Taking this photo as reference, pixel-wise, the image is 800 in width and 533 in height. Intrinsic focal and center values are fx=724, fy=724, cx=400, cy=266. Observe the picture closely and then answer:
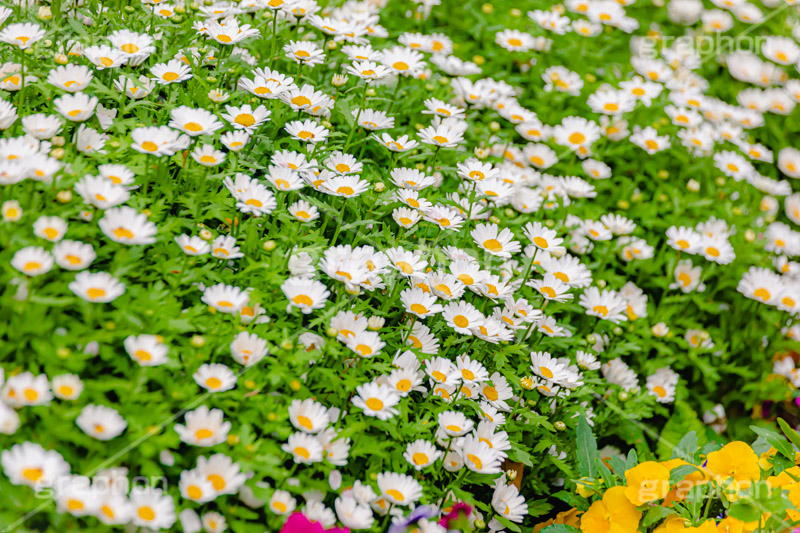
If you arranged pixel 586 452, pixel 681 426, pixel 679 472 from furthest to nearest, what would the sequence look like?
pixel 681 426
pixel 586 452
pixel 679 472

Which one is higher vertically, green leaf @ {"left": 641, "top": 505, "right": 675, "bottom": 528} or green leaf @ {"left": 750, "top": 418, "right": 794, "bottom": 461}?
green leaf @ {"left": 750, "top": 418, "right": 794, "bottom": 461}

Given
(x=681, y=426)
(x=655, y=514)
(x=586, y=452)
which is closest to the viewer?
(x=655, y=514)

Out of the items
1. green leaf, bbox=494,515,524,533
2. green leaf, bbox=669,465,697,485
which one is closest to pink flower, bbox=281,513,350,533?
green leaf, bbox=494,515,524,533

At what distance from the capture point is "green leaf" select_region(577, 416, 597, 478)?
2.26 meters

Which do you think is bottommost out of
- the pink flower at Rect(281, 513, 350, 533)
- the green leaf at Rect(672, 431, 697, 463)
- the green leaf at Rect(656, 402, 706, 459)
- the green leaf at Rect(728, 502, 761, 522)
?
the green leaf at Rect(656, 402, 706, 459)

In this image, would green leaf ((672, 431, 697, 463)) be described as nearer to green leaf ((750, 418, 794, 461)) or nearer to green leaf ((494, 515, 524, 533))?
green leaf ((750, 418, 794, 461))

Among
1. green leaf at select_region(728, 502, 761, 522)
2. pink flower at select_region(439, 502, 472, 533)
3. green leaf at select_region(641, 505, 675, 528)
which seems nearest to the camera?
pink flower at select_region(439, 502, 472, 533)

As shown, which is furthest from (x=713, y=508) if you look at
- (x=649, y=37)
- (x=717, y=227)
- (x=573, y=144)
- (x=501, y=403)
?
(x=649, y=37)

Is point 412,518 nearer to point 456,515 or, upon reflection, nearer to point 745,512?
point 456,515

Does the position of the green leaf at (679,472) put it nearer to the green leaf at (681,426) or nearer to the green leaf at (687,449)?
the green leaf at (687,449)

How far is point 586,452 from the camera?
2.29 m

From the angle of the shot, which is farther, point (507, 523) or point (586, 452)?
point (586, 452)

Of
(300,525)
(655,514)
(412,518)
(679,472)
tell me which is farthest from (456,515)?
(679,472)

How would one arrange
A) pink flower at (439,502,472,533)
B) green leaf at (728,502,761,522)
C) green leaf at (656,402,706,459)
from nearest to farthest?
1. pink flower at (439,502,472,533)
2. green leaf at (728,502,761,522)
3. green leaf at (656,402,706,459)
